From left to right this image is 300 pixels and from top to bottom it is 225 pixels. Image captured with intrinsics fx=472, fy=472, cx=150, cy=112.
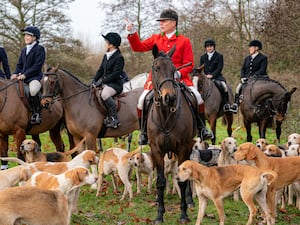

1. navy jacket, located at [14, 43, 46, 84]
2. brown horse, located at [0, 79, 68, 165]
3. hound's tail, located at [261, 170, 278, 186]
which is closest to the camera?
hound's tail, located at [261, 170, 278, 186]

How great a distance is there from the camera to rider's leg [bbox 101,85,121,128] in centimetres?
968

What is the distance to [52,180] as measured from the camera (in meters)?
6.45

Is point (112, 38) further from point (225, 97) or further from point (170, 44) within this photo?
point (225, 97)

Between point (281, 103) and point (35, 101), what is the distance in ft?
19.5

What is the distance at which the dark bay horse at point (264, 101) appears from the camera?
38.5ft

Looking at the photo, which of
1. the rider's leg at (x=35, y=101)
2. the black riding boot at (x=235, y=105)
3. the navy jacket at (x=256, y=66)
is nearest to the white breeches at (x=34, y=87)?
the rider's leg at (x=35, y=101)

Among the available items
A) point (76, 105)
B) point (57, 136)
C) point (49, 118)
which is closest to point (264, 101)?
point (76, 105)

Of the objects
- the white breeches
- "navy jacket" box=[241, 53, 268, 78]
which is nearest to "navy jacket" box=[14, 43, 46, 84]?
the white breeches

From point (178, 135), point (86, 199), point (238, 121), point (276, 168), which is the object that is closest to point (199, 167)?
point (178, 135)

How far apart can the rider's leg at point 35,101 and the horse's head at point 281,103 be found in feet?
18.9

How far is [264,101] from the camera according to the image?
12.0m

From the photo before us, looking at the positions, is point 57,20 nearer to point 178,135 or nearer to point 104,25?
point 104,25

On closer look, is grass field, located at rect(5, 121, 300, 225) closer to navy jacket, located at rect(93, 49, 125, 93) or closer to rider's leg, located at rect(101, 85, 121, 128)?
rider's leg, located at rect(101, 85, 121, 128)

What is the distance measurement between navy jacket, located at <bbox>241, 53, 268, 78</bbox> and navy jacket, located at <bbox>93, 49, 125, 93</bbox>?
4823mm
